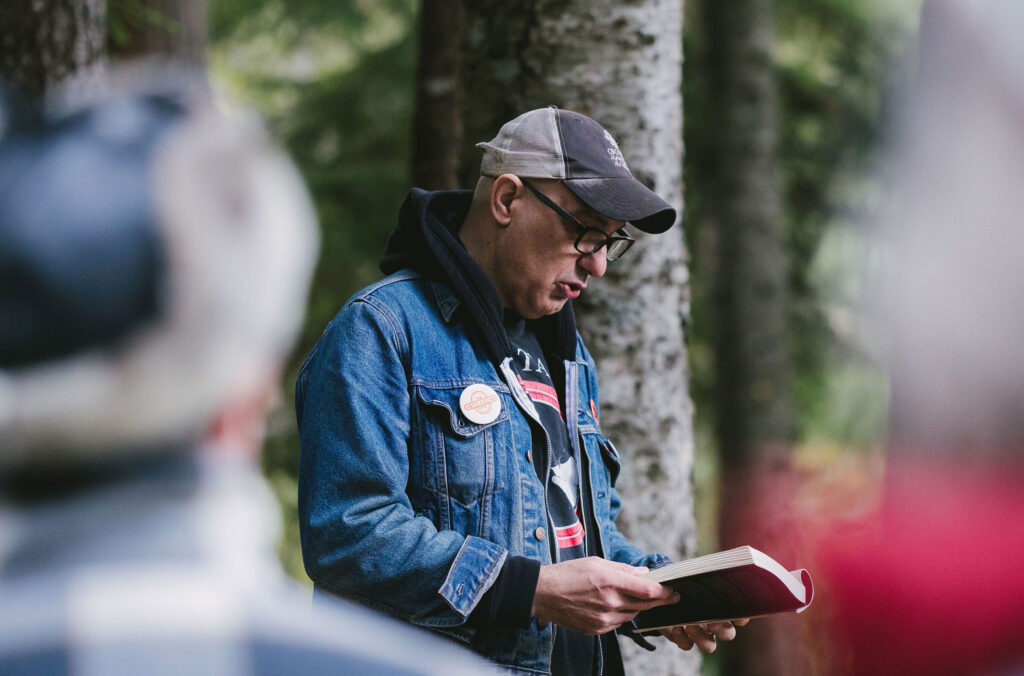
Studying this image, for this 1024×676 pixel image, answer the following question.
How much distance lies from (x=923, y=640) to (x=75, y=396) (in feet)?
7.30

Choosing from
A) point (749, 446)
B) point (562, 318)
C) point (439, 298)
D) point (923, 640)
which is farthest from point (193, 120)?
point (749, 446)

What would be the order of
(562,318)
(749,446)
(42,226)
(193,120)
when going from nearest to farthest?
(42,226) < (193,120) < (562,318) < (749,446)

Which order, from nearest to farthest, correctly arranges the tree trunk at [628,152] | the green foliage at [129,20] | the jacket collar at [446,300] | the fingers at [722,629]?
the jacket collar at [446,300] → the fingers at [722,629] → the tree trunk at [628,152] → the green foliage at [129,20]

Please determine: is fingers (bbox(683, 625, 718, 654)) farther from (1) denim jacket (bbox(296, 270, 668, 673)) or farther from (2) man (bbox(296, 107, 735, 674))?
(1) denim jacket (bbox(296, 270, 668, 673))

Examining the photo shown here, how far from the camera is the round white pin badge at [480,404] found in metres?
2.62

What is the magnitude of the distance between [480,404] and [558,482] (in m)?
0.33

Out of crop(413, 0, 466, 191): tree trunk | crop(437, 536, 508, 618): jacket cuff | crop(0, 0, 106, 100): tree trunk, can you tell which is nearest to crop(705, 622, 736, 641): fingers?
crop(437, 536, 508, 618): jacket cuff

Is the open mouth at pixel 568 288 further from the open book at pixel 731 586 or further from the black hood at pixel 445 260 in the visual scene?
the open book at pixel 731 586

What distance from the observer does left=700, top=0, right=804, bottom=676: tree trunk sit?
8422mm

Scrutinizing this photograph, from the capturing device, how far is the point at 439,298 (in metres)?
2.74

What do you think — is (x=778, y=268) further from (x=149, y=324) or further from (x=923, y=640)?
(x=149, y=324)

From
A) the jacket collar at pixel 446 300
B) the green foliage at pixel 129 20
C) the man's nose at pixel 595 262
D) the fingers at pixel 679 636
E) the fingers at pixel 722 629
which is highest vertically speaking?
the green foliage at pixel 129 20

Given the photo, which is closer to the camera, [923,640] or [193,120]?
[193,120]

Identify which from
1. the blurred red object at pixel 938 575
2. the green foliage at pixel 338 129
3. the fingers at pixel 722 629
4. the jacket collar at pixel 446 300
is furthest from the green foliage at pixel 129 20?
the blurred red object at pixel 938 575
